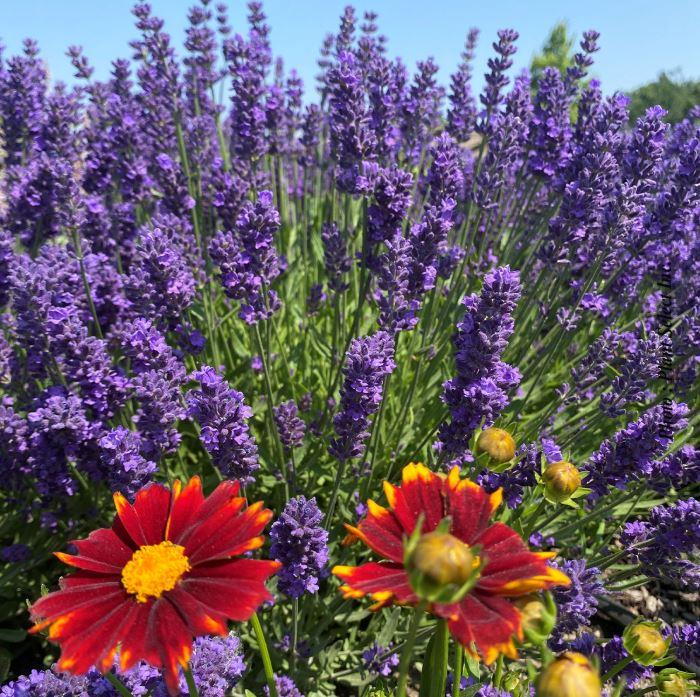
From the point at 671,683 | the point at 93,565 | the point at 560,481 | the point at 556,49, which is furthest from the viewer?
the point at 556,49

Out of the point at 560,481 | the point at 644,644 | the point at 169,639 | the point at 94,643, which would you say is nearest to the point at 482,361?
the point at 560,481

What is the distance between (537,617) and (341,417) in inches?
54.4

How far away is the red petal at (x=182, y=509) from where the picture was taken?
5.20 feet

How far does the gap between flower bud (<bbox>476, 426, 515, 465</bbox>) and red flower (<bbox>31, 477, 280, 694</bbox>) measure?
2.95ft

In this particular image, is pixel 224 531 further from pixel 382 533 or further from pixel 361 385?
pixel 361 385

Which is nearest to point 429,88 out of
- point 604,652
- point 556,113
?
point 556,113

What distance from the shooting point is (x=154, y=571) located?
1.49 m

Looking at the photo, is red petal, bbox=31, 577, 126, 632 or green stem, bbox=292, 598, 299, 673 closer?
red petal, bbox=31, 577, 126, 632

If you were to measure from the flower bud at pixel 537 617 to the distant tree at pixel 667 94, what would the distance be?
4268 cm

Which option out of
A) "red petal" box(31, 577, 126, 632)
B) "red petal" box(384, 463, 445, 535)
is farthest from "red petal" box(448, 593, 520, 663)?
"red petal" box(31, 577, 126, 632)

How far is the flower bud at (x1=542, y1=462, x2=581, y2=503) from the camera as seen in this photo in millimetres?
1921

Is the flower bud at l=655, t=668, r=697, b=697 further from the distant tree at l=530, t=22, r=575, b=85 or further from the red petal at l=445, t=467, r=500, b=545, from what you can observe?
the distant tree at l=530, t=22, r=575, b=85

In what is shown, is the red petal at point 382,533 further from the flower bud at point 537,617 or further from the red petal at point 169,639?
the red petal at point 169,639

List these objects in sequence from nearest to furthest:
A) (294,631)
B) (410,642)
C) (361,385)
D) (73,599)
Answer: (410,642)
(73,599)
(361,385)
(294,631)
